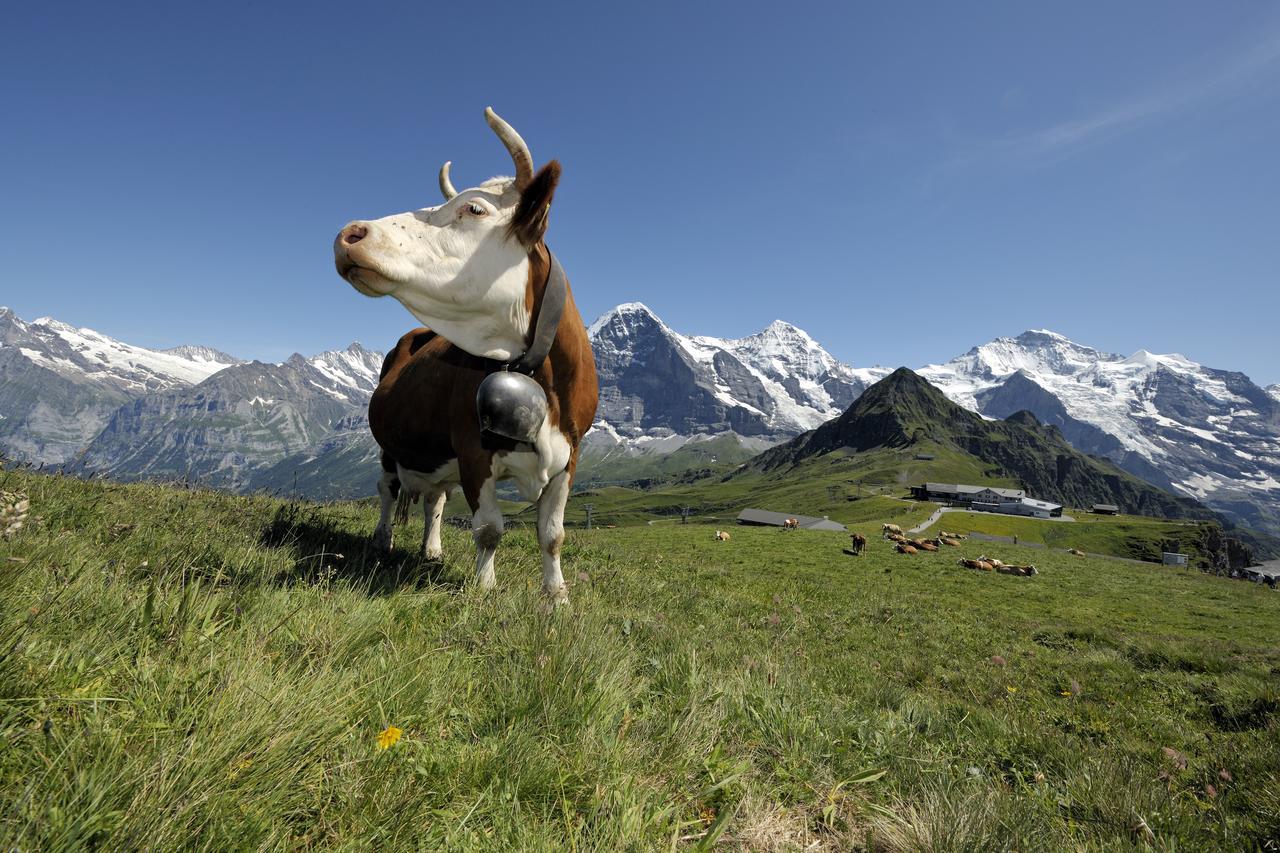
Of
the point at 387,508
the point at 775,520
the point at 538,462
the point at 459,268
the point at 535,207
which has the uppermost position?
the point at 535,207

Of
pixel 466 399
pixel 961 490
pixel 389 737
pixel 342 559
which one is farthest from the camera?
pixel 961 490

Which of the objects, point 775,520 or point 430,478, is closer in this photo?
point 430,478

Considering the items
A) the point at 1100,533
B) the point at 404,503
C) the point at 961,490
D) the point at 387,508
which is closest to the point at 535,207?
the point at 404,503

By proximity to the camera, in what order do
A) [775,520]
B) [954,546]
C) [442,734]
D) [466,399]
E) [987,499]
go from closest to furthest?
[442,734] < [466,399] < [954,546] < [775,520] < [987,499]

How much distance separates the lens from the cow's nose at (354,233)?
3.79 m

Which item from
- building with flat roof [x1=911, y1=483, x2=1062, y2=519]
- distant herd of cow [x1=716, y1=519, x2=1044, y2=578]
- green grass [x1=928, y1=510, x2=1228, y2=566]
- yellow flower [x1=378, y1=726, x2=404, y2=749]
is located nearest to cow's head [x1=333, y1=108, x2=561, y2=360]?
yellow flower [x1=378, y1=726, x2=404, y2=749]

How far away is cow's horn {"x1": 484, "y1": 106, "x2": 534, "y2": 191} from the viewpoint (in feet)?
13.9

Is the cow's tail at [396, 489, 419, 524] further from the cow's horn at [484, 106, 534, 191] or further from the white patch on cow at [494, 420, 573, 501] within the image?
the cow's horn at [484, 106, 534, 191]

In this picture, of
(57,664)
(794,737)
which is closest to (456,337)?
(57,664)

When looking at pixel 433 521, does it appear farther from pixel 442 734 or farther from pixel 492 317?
pixel 442 734

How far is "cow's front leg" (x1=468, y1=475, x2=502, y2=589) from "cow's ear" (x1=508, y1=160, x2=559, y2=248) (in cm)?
244

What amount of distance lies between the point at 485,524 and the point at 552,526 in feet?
2.28

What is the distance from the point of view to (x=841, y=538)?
137 ft

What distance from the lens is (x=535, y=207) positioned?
14.2 ft
